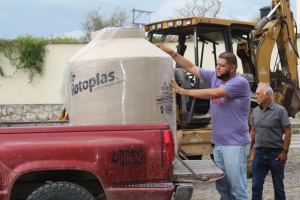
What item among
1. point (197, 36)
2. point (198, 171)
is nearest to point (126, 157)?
point (198, 171)

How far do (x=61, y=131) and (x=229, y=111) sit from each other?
1.71 meters

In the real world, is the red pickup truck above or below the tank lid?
below

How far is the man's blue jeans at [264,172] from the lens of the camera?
3811mm

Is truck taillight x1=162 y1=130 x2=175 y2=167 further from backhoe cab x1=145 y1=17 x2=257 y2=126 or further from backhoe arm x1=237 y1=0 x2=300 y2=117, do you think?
backhoe arm x1=237 y1=0 x2=300 y2=117

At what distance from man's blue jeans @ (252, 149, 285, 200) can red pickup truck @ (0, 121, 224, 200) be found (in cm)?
156

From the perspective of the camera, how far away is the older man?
3830 mm

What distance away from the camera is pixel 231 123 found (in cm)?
328

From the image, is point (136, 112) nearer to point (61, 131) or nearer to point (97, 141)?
point (97, 141)

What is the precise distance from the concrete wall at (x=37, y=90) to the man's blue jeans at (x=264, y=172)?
10372mm

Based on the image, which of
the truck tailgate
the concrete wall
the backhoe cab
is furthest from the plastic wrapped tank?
the concrete wall

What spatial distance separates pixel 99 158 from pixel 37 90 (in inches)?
455

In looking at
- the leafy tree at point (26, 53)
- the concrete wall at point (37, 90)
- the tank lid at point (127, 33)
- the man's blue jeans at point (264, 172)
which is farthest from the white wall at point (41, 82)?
the tank lid at point (127, 33)

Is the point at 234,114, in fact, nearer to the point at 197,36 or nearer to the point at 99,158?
the point at 99,158

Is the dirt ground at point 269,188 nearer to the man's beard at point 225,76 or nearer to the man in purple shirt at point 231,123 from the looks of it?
the man in purple shirt at point 231,123
